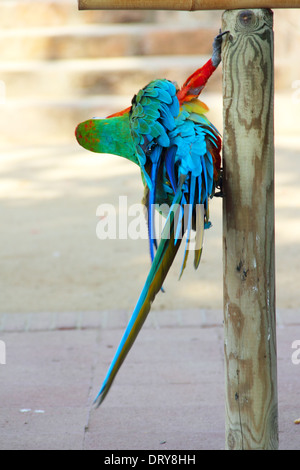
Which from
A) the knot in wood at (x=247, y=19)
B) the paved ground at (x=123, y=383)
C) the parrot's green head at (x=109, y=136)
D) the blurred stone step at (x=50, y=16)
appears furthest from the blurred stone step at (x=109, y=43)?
Answer: the knot in wood at (x=247, y=19)

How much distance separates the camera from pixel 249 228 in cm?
180

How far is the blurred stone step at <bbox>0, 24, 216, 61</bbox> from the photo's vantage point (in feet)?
27.9

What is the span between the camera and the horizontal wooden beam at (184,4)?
5.51 ft

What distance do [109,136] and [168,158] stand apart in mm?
294

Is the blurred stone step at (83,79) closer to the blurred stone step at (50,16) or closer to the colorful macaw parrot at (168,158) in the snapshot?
the blurred stone step at (50,16)

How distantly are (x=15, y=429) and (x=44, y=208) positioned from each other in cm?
315

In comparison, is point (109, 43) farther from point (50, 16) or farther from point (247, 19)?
point (247, 19)

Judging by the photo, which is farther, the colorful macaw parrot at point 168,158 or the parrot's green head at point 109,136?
the parrot's green head at point 109,136

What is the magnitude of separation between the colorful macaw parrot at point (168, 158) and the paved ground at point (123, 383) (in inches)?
35.5

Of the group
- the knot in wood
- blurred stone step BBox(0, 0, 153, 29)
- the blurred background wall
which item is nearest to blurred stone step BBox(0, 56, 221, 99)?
the blurred background wall

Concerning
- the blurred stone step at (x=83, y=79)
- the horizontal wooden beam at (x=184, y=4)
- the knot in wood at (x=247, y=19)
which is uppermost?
the blurred stone step at (x=83, y=79)

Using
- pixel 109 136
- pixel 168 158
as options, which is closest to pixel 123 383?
pixel 109 136
